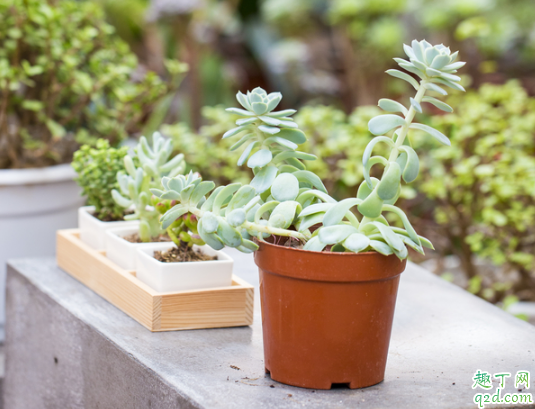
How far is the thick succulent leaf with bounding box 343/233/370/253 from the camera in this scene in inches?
31.2

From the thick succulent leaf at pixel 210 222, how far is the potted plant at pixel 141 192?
0.32 m

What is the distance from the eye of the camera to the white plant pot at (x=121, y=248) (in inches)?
45.9

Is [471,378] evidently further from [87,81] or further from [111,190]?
[87,81]

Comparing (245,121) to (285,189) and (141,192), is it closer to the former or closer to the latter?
(285,189)

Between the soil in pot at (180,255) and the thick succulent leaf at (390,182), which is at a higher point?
the thick succulent leaf at (390,182)

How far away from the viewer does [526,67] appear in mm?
4930

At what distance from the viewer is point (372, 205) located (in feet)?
2.68

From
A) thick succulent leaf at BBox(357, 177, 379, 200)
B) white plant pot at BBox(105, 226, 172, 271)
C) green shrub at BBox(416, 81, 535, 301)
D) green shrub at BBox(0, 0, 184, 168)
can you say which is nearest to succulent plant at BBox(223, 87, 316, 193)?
thick succulent leaf at BBox(357, 177, 379, 200)

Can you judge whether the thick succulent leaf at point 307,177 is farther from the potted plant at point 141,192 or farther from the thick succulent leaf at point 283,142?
the potted plant at point 141,192

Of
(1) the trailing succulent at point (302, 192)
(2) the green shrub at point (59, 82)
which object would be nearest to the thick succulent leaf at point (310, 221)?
(1) the trailing succulent at point (302, 192)

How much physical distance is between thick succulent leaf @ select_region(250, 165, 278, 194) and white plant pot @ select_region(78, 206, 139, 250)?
18.5 inches

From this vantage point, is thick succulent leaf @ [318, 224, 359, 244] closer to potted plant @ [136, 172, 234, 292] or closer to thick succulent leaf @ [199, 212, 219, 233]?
thick succulent leaf @ [199, 212, 219, 233]

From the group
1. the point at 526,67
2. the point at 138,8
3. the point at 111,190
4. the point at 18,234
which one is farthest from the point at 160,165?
the point at 526,67

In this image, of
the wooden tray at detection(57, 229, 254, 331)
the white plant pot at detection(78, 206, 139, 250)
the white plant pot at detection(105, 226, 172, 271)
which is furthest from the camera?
the white plant pot at detection(78, 206, 139, 250)
